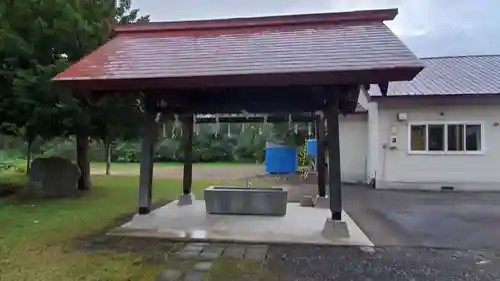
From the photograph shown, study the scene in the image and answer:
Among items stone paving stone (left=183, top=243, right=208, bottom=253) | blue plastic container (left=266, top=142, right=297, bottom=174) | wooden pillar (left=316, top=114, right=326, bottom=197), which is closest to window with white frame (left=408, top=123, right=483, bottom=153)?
wooden pillar (left=316, top=114, right=326, bottom=197)

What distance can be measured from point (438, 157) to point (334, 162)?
7.84 m

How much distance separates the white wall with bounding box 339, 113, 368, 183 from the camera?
14.4 m

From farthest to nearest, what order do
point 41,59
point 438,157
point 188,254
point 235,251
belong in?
point 438,157 < point 41,59 < point 235,251 < point 188,254

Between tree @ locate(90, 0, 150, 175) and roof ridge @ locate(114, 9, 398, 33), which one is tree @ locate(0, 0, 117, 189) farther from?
roof ridge @ locate(114, 9, 398, 33)

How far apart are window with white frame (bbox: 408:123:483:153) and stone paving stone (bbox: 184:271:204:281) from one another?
9868 mm

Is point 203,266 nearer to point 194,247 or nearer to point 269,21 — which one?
point 194,247

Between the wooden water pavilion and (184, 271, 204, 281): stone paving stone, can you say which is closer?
(184, 271, 204, 281): stone paving stone

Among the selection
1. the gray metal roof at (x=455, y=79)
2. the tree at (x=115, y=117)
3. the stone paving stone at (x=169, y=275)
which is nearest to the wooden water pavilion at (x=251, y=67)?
the tree at (x=115, y=117)

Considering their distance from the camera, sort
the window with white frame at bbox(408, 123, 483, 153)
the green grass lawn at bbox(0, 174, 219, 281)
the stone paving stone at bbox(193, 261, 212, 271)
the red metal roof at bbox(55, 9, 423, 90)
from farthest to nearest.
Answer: the window with white frame at bbox(408, 123, 483, 153) < the red metal roof at bbox(55, 9, 423, 90) < the stone paving stone at bbox(193, 261, 212, 271) < the green grass lawn at bbox(0, 174, 219, 281)

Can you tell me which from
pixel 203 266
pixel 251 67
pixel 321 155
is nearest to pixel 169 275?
pixel 203 266

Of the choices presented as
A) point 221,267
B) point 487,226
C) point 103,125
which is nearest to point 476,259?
point 487,226

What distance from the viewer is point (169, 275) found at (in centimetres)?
445

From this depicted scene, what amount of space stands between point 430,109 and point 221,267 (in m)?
10.1

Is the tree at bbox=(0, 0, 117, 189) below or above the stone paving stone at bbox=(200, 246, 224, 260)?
above
